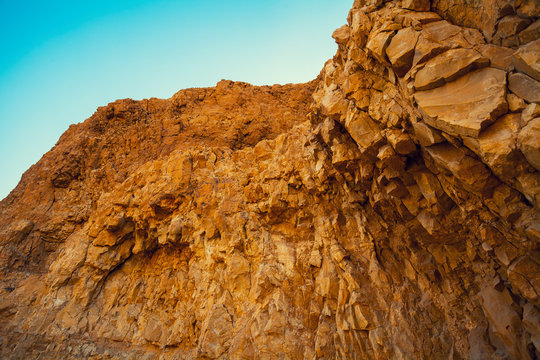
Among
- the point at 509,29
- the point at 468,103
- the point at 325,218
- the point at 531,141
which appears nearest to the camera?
the point at 531,141

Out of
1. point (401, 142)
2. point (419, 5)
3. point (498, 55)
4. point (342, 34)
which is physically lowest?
point (401, 142)

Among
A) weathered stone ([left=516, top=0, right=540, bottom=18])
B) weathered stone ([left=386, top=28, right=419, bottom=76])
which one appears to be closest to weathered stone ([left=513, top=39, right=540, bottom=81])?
weathered stone ([left=516, top=0, right=540, bottom=18])

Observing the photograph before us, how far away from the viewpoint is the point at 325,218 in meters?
12.4

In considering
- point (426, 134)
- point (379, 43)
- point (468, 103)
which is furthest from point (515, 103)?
point (379, 43)

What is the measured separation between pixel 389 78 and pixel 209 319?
12.6 metres

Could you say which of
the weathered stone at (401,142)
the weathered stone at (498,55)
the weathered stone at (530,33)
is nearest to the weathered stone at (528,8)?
the weathered stone at (530,33)

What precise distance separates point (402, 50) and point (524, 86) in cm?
309

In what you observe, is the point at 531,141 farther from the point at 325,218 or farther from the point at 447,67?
the point at 325,218

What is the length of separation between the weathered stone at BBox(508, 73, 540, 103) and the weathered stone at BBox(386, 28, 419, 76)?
250 centimetres

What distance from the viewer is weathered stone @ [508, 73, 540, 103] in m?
5.43

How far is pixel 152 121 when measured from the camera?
22.6 meters

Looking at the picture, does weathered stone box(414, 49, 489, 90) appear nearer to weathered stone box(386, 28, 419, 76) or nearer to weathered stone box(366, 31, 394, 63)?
weathered stone box(386, 28, 419, 76)

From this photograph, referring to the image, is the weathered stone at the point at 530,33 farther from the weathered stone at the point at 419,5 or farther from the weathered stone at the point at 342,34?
the weathered stone at the point at 342,34

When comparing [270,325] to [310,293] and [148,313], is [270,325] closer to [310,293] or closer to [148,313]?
[310,293]
